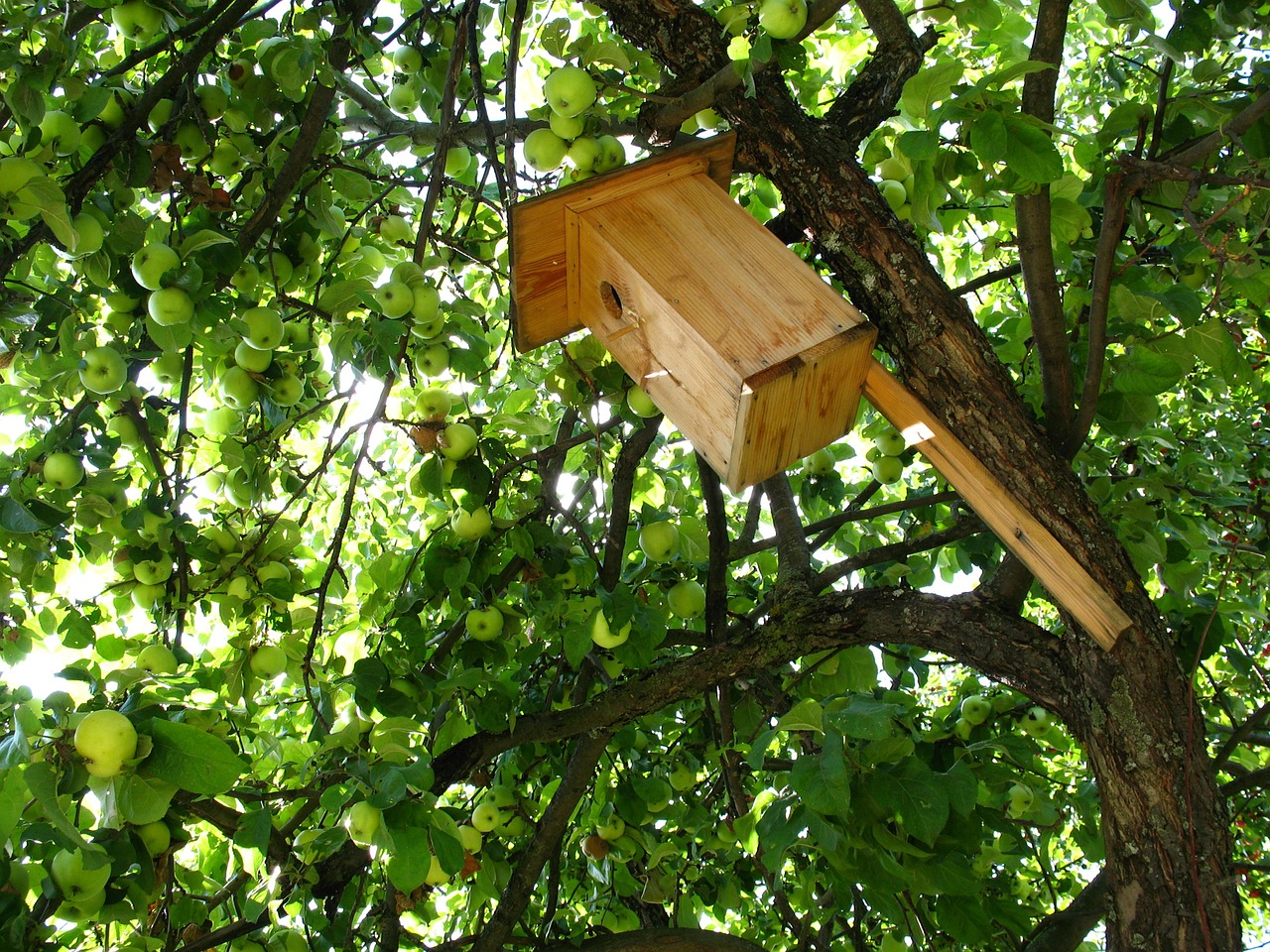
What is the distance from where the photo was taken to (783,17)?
1.90 metres

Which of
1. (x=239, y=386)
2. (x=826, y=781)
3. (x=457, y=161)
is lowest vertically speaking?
(x=826, y=781)

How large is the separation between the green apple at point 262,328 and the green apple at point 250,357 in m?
0.03

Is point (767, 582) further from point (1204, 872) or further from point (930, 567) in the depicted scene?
point (1204, 872)

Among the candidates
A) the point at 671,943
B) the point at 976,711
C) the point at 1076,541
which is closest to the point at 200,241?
the point at 1076,541

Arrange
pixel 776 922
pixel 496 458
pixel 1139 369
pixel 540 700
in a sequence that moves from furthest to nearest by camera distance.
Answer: pixel 776 922
pixel 540 700
pixel 496 458
pixel 1139 369

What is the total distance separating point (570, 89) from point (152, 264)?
97 centimetres

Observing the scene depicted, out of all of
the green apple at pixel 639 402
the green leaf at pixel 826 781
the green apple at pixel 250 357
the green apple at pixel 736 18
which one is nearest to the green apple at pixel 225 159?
the green apple at pixel 250 357

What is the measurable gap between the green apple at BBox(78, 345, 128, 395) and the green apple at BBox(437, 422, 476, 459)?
2.42ft

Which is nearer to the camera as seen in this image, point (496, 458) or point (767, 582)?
point (496, 458)

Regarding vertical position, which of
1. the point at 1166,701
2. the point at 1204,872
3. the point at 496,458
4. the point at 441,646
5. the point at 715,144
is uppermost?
the point at 715,144

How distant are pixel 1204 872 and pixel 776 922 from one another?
2.61 m

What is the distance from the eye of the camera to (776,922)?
13.0ft

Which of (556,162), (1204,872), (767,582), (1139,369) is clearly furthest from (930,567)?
(556,162)

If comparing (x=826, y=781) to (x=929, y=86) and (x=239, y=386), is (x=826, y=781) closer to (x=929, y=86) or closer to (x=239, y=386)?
(x=929, y=86)
